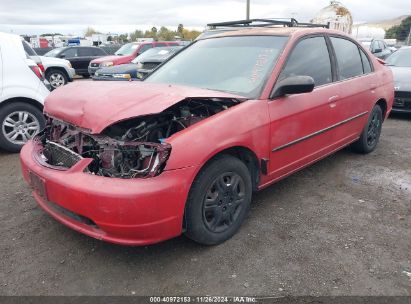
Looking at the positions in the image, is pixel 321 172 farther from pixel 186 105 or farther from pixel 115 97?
pixel 115 97

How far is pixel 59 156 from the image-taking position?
2998mm

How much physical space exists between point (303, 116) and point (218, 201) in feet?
4.20

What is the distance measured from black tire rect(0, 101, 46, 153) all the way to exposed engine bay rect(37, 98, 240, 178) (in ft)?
8.15

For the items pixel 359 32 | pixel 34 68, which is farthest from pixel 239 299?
pixel 359 32

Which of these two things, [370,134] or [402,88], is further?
[402,88]

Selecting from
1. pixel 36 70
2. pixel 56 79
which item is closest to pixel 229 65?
pixel 36 70

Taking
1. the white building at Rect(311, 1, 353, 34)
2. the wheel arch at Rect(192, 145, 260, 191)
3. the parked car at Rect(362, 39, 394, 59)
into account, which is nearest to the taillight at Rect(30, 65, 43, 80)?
the wheel arch at Rect(192, 145, 260, 191)

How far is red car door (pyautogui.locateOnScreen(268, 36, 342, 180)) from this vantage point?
10.8 ft

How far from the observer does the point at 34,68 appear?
5.64 m

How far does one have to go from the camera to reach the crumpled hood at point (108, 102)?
8.46ft

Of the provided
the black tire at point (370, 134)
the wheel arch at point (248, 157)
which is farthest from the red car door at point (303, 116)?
the black tire at point (370, 134)

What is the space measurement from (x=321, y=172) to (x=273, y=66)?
1814mm

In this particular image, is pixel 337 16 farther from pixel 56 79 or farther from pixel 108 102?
pixel 108 102

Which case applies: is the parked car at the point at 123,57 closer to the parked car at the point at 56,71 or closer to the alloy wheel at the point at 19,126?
the parked car at the point at 56,71
